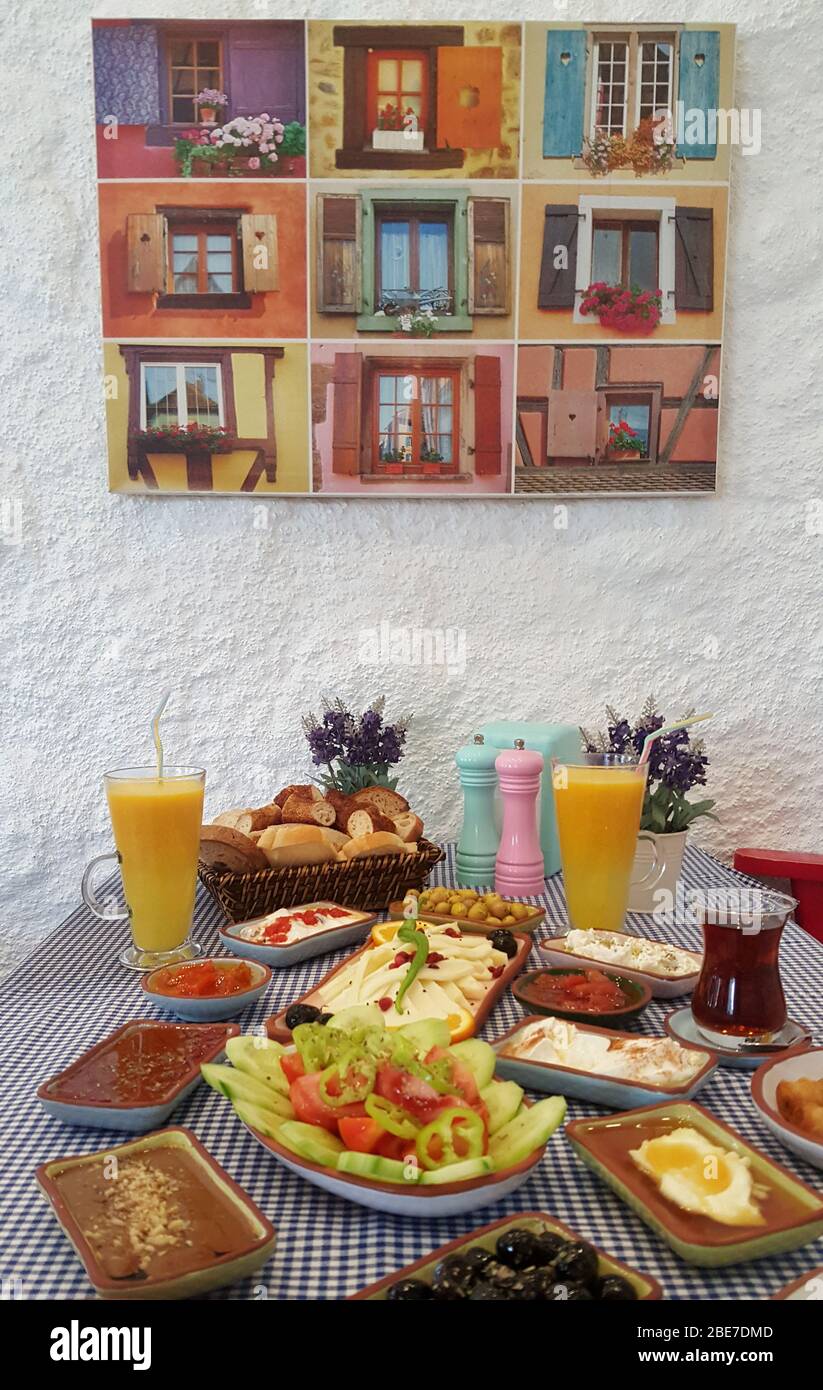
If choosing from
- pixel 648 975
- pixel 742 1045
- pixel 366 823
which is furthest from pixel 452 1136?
pixel 366 823

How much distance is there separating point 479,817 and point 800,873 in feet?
2.34

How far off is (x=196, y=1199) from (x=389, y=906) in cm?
85

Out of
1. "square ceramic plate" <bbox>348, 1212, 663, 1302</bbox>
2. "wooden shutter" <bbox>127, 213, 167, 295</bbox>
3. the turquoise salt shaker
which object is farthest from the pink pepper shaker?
"wooden shutter" <bbox>127, 213, 167, 295</bbox>

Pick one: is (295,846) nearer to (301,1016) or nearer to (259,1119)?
(301,1016)

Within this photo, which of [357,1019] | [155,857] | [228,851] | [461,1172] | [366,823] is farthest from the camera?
[366,823]

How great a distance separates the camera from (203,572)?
95.3 inches

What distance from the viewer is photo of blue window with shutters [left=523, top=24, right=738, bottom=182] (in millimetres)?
2258

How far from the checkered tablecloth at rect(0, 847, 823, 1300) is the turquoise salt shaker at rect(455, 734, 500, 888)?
572mm

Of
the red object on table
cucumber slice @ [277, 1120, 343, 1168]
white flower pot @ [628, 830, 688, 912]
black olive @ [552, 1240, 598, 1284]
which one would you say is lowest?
the red object on table

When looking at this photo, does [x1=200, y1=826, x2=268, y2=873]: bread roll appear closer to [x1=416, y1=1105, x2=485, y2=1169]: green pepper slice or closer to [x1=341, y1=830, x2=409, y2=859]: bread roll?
[x1=341, y1=830, x2=409, y2=859]: bread roll

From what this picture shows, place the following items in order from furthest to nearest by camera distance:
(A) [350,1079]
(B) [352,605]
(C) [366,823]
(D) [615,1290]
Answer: (B) [352,605], (C) [366,823], (A) [350,1079], (D) [615,1290]

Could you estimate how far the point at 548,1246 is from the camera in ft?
2.42

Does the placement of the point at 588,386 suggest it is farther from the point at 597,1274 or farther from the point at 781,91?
the point at 597,1274

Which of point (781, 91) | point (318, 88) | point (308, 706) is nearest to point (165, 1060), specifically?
point (308, 706)
